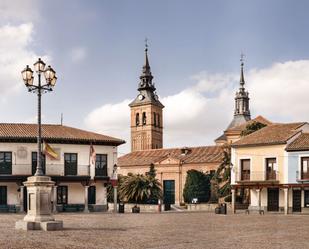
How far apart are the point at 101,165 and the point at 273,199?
13.0 meters

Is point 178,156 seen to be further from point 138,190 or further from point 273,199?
point 273,199

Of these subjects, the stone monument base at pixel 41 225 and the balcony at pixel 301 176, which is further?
the balcony at pixel 301 176

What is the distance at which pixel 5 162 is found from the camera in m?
40.1

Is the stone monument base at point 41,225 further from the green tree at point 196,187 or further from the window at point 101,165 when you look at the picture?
the green tree at point 196,187

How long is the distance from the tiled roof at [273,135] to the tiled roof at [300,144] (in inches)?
19.8

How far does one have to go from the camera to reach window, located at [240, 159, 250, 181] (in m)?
42.9

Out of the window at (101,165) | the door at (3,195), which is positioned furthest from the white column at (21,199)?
the window at (101,165)

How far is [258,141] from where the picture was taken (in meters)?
42.4

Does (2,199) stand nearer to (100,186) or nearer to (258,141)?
(100,186)

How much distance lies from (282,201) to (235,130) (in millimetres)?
27216

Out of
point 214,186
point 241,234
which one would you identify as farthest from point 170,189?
point 241,234

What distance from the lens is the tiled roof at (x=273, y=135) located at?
41.5 metres

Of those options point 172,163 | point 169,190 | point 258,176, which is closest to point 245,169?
point 258,176

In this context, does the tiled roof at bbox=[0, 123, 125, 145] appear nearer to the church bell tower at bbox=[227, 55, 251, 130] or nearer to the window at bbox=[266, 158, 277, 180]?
the window at bbox=[266, 158, 277, 180]
